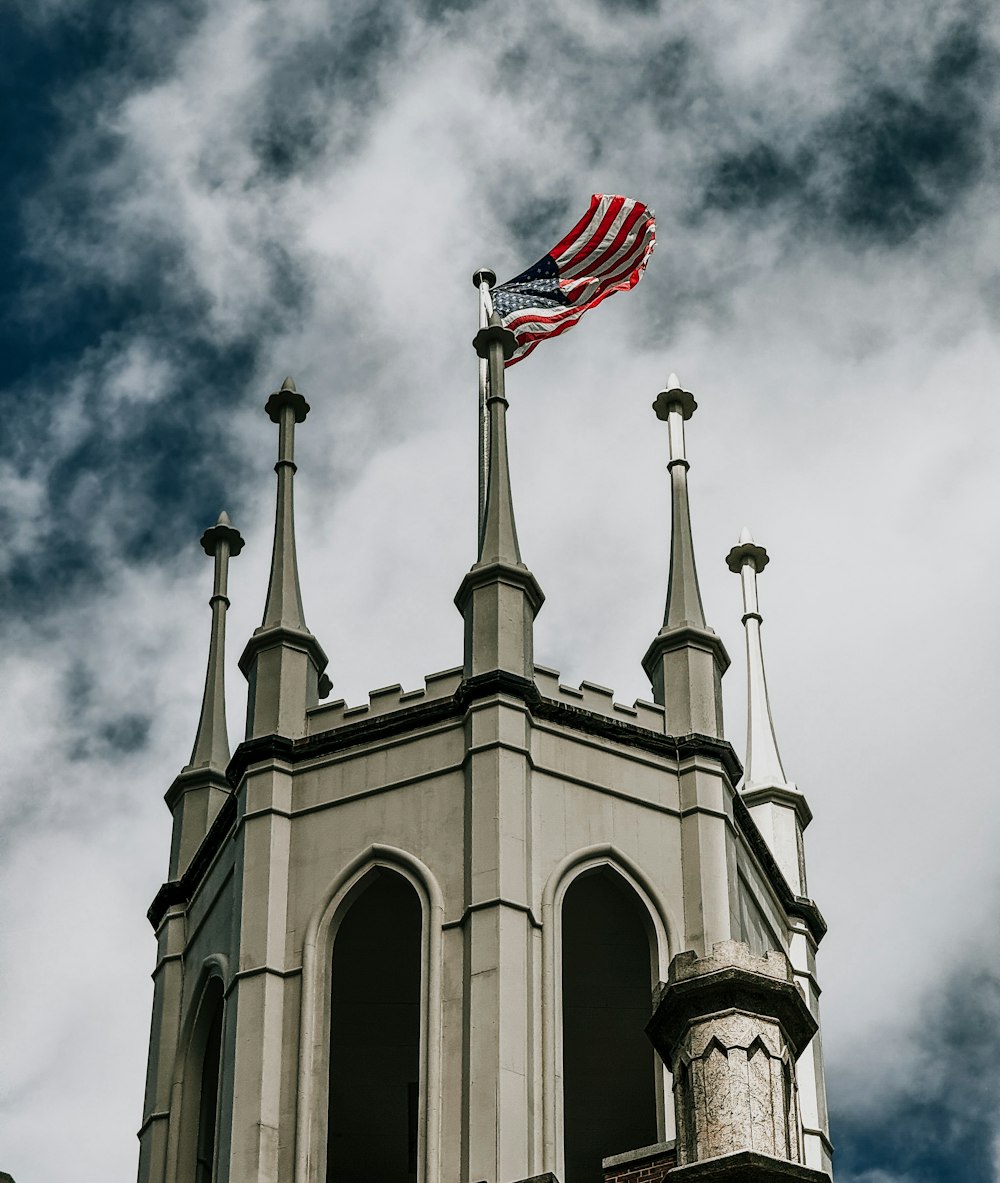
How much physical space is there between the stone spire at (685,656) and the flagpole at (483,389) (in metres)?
2.55

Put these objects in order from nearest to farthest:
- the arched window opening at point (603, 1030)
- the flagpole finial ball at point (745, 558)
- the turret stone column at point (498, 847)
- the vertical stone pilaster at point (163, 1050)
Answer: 1. the turret stone column at point (498, 847)
2. the vertical stone pilaster at point (163, 1050)
3. the arched window opening at point (603, 1030)
4. the flagpole finial ball at point (745, 558)

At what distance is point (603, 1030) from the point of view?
37.9m

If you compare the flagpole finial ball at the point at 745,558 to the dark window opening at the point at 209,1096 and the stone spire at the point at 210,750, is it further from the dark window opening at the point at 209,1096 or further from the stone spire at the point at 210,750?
the dark window opening at the point at 209,1096

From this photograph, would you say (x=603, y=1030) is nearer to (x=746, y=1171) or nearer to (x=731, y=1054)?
(x=731, y=1054)

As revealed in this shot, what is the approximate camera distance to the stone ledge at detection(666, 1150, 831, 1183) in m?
20.6

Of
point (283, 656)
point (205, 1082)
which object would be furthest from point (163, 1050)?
point (283, 656)

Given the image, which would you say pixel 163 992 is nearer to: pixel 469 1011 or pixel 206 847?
pixel 206 847

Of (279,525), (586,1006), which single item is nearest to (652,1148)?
(586,1006)

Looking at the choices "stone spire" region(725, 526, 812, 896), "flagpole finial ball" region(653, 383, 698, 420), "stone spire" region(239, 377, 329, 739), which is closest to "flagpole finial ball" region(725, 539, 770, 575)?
"stone spire" region(725, 526, 812, 896)

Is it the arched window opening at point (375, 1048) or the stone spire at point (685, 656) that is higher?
the stone spire at point (685, 656)

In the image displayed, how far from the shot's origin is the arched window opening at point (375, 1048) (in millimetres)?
36938

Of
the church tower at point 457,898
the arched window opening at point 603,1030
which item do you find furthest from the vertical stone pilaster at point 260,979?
the arched window opening at point 603,1030

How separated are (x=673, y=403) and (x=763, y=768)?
5598mm

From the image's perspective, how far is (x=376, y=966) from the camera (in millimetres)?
37281
